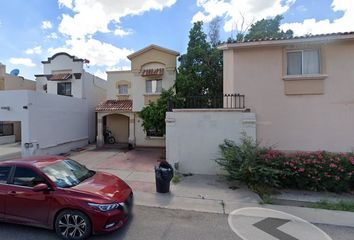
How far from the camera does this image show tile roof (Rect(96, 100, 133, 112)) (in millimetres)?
17859

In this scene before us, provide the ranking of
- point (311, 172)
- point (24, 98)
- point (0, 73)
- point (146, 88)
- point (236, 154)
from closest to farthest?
point (311, 172)
point (236, 154)
point (24, 98)
point (146, 88)
point (0, 73)

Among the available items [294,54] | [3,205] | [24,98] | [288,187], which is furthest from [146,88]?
[3,205]

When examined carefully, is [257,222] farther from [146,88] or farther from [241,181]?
[146,88]

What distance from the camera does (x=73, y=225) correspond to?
14.6 feet

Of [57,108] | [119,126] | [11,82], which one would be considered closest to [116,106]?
[119,126]

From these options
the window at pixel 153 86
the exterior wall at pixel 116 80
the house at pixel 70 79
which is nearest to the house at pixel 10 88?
the house at pixel 70 79

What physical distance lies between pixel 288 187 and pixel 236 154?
2.02m

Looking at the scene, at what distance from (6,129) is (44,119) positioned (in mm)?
9821

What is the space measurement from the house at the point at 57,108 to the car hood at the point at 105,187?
9.48 m

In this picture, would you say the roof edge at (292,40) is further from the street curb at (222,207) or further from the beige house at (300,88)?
the street curb at (222,207)

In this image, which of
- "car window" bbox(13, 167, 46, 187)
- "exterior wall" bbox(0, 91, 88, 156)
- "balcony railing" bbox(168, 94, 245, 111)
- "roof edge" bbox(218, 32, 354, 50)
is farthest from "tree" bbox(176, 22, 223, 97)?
"car window" bbox(13, 167, 46, 187)

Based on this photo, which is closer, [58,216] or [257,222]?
[58,216]

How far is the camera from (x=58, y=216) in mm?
4551

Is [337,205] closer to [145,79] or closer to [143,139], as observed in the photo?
[143,139]
